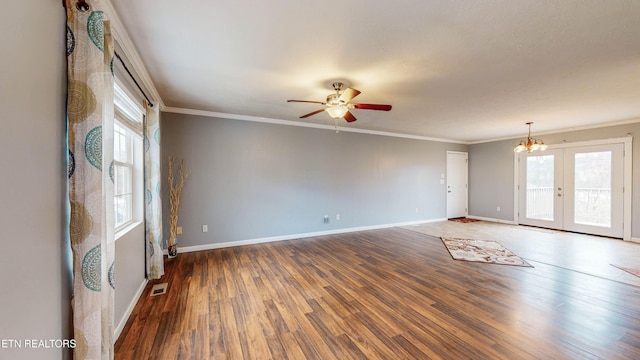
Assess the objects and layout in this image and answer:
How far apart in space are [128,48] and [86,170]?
4.82ft

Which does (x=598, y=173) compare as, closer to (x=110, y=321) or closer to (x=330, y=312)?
(x=330, y=312)

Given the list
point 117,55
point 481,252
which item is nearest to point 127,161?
point 117,55

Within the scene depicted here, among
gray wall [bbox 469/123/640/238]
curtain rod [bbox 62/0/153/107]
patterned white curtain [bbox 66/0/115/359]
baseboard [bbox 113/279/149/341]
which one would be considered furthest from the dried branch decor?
gray wall [bbox 469/123/640/238]

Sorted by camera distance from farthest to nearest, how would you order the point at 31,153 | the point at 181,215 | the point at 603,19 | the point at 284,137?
1. the point at 284,137
2. the point at 181,215
3. the point at 603,19
4. the point at 31,153

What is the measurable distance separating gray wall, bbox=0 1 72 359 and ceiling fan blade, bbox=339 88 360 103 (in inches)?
85.7

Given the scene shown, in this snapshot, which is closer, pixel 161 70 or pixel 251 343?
pixel 251 343

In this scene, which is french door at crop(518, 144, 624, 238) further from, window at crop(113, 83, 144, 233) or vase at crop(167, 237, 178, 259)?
window at crop(113, 83, 144, 233)

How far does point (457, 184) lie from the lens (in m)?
7.32

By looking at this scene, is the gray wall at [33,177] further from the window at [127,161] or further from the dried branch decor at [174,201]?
the dried branch decor at [174,201]

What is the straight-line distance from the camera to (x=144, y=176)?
2844 mm

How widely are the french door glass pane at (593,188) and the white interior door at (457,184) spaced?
2.41 metres

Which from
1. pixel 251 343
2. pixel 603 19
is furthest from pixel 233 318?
pixel 603 19

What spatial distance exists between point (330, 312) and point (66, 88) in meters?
2.47

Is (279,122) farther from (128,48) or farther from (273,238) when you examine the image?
(128,48)
